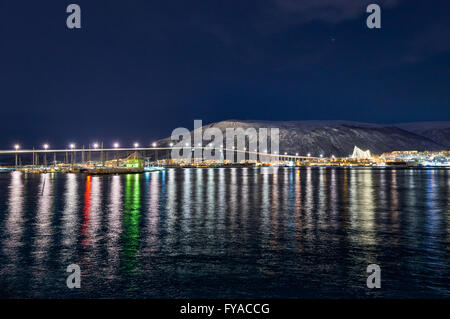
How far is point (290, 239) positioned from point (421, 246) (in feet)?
14.3

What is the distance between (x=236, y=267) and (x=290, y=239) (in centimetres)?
432

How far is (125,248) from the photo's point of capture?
12.6 metres

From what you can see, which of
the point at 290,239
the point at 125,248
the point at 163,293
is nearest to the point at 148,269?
the point at 163,293
